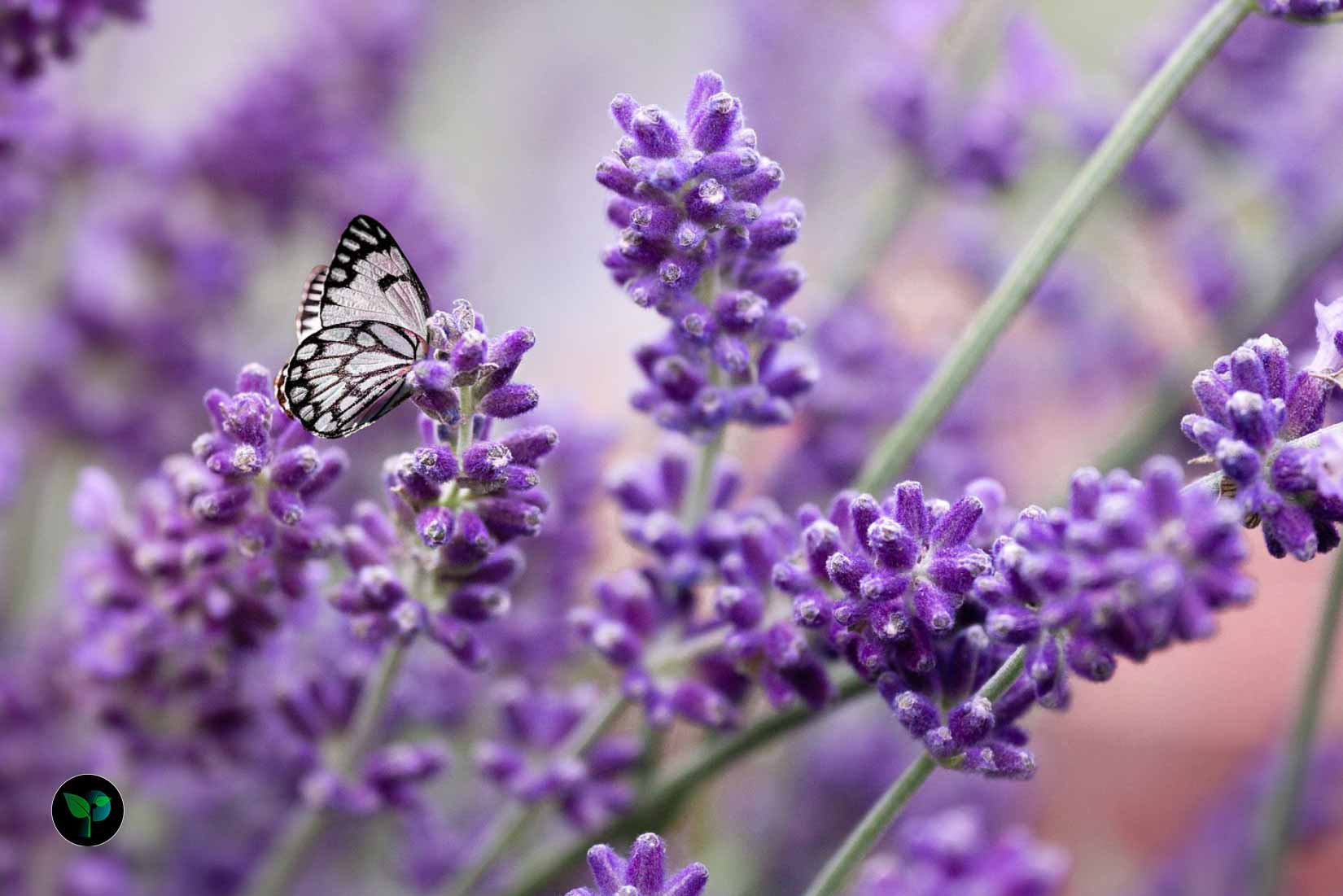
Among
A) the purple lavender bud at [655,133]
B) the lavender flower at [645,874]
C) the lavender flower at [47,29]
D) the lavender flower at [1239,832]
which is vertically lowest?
the lavender flower at [1239,832]

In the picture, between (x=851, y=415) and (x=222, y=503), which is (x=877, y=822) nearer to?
(x=222, y=503)

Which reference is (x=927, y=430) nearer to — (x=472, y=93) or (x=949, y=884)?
(x=949, y=884)

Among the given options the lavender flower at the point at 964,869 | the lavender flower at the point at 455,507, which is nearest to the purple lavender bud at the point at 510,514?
the lavender flower at the point at 455,507

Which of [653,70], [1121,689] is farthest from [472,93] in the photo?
[1121,689]

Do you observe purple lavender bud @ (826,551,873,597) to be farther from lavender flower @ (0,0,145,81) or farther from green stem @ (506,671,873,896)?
lavender flower @ (0,0,145,81)

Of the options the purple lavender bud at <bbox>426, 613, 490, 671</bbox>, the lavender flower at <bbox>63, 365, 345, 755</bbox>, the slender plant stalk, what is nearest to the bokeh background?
the slender plant stalk

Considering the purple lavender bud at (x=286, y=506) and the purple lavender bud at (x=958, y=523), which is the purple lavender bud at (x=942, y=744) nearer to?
the purple lavender bud at (x=958, y=523)

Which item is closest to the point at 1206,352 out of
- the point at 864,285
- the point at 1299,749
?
the point at 864,285
